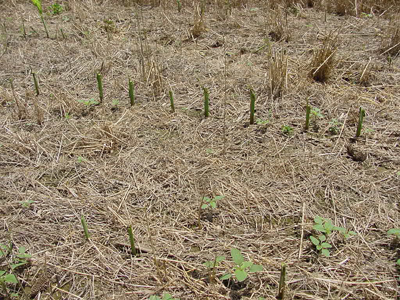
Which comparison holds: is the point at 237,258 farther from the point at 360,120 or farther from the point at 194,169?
the point at 360,120

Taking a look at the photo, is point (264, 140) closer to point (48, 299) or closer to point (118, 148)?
point (118, 148)

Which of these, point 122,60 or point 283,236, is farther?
point 122,60

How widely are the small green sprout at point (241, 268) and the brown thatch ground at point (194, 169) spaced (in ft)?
0.20

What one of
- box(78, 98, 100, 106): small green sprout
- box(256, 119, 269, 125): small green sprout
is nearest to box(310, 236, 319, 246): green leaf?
box(256, 119, 269, 125): small green sprout

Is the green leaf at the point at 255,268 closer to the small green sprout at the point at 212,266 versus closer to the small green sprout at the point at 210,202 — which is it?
the small green sprout at the point at 212,266

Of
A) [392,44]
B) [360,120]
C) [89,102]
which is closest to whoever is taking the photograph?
[360,120]

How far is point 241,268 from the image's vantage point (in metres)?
1.48

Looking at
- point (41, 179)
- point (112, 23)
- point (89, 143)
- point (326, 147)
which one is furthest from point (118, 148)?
point (112, 23)

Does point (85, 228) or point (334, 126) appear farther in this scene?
point (334, 126)

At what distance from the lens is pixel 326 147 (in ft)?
7.50

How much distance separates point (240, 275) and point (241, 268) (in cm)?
4

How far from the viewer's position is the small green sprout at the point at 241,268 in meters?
1.44

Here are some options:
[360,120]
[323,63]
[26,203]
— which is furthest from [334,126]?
[26,203]

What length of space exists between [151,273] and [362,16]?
400 centimetres
